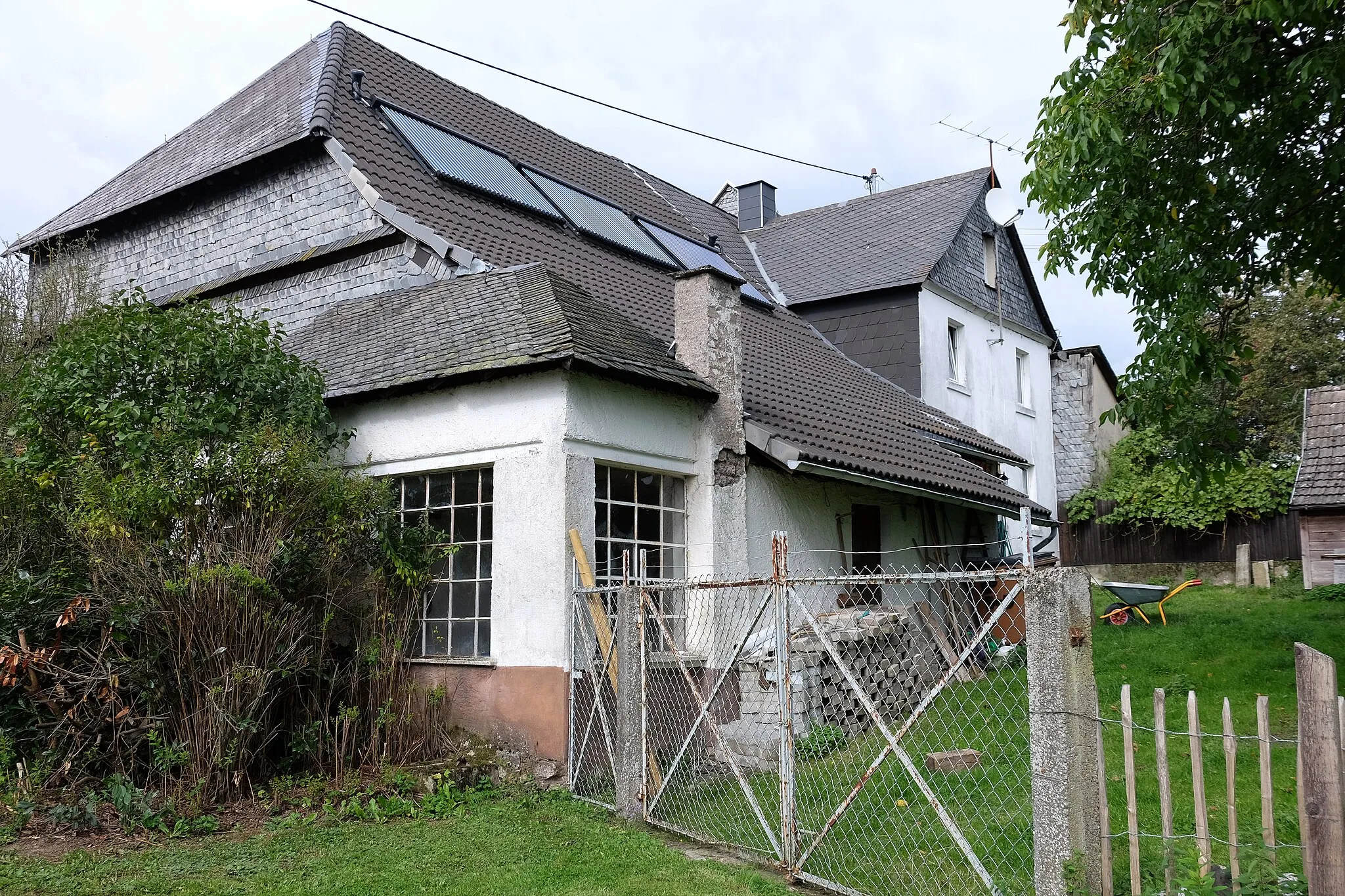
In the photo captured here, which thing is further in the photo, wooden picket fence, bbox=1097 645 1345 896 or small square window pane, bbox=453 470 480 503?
small square window pane, bbox=453 470 480 503

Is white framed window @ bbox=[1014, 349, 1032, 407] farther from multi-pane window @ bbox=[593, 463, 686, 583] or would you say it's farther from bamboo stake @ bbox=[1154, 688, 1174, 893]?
bamboo stake @ bbox=[1154, 688, 1174, 893]

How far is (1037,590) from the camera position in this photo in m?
4.31

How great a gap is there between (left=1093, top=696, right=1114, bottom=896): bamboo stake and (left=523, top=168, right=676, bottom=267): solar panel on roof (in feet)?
33.9

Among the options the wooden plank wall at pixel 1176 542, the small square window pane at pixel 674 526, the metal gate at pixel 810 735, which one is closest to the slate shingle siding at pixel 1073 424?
the wooden plank wall at pixel 1176 542

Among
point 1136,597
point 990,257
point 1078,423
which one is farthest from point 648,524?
point 1078,423

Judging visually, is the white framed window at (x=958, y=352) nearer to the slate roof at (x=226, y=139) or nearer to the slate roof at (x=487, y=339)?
the slate roof at (x=487, y=339)

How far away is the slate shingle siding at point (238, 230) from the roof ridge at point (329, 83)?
0.39m

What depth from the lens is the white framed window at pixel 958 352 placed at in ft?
59.9

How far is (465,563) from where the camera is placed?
887 centimetres

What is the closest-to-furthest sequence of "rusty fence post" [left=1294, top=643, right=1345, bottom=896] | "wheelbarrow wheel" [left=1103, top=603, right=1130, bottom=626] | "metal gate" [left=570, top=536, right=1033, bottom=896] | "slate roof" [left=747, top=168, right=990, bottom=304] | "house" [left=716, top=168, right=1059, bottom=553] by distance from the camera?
"rusty fence post" [left=1294, top=643, right=1345, bottom=896], "metal gate" [left=570, top=536, right=1033, bottom=896], "wheelbarrow wheel" [left=1103, top=603, right=1130, bottom=626], "house" [left=716, top=168, right=1059, bottom=553], "slate roof" [left=747, top=168, right=990, bottom=304]

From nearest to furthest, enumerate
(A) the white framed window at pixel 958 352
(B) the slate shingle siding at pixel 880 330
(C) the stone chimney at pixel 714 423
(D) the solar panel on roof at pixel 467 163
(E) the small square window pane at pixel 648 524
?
(E) the small square window pane at pixel 648 524, (C) the stone chimney at pixel 714 423, (D) the solar panel on roof at pixel 467 163, (B) the slate shingle siding at pixel 880 330, (A) the white framed window at pixel 958 352

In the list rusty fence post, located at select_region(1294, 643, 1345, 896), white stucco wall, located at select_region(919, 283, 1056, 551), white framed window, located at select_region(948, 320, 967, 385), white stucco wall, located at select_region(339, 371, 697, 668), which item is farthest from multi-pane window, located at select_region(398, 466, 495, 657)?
white framed window, located at select_region(948, 320, 967, 385)

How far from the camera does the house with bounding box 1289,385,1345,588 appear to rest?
17.3m

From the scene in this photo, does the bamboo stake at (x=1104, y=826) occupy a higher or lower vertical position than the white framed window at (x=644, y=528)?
lower
